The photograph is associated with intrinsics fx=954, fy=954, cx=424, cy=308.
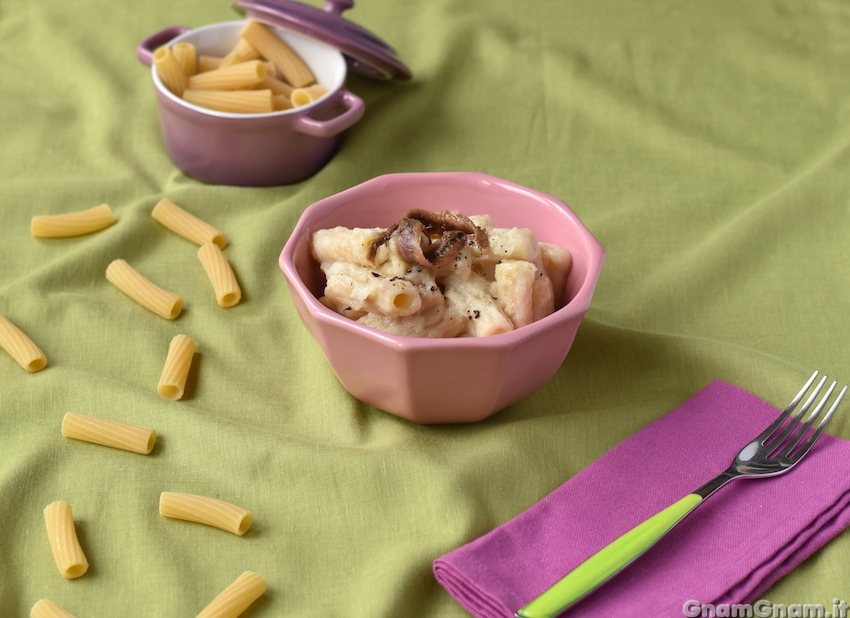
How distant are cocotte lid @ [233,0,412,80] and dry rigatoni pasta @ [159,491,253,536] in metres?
1.21

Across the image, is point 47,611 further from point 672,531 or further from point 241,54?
point 241,54

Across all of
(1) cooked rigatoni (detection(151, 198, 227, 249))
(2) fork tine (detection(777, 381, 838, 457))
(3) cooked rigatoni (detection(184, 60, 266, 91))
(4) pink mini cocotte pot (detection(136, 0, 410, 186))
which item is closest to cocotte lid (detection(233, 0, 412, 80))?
(4) pink mini cocotte pot (detection(136, 0, 410, 186))

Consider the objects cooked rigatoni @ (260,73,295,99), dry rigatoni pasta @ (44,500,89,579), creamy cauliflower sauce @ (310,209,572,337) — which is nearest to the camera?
dry rigatoni pasta @ (44,500,89,579)

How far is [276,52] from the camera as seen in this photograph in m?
2.36

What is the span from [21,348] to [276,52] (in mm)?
1015

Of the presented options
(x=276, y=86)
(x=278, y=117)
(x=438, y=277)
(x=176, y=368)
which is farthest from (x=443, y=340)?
(x=276, y=86)

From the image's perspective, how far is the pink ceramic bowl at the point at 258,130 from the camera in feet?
7.06

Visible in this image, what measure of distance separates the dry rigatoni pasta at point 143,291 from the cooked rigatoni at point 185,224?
159 mm

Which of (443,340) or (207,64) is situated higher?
(443,340)

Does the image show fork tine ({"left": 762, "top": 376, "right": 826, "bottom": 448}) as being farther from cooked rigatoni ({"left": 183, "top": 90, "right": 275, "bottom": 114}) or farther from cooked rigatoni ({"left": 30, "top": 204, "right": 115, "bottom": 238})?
cooked rigatoni ({"left": 30, "top": 204, "right": 115, "bottom": 238})

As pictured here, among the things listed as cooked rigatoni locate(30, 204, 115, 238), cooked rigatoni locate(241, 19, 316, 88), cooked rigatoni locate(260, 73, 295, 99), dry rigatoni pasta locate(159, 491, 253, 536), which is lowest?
cooked rigatoni locate(30, 204, 115, 238)

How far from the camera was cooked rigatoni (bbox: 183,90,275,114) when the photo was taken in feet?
7.23

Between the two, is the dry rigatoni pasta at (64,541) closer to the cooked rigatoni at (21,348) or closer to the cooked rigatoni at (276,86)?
the cooked rigatoni at (21,348)

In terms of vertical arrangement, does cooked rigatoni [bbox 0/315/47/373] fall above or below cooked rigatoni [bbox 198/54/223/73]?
below
